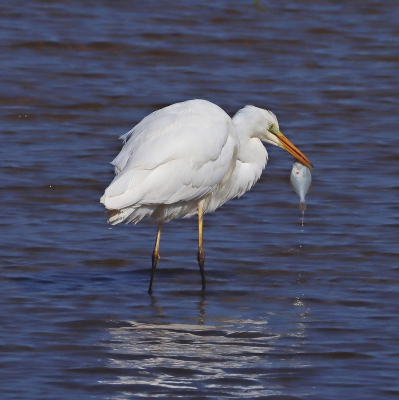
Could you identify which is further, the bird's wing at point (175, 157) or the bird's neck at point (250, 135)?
the bird's neck at point (250, 135)

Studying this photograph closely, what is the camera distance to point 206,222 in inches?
340

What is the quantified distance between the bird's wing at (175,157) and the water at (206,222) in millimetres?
641

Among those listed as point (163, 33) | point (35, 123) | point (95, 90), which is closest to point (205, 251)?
point (35, 123)

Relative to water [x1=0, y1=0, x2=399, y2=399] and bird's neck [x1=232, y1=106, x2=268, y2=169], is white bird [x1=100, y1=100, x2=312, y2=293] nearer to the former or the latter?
bird's neck [x1=232, y1=106, x2=268, y2=169]

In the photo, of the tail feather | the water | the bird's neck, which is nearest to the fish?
the bird's neck

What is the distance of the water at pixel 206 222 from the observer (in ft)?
18.5

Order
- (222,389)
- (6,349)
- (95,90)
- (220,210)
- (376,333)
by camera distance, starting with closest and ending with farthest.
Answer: (222,389) → (6,349) → (376,333) → (220,210) → (95,90)

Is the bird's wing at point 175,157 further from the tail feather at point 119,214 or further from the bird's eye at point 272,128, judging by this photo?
the bird's eye at point 272,128

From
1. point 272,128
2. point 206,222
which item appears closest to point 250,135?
point 272,128

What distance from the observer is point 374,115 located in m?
11.7

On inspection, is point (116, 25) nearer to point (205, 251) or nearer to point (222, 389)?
point (205, 251)

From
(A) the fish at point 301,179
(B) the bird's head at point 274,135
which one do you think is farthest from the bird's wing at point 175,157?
(A) the fish at point 301,179

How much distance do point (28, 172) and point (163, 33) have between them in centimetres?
543

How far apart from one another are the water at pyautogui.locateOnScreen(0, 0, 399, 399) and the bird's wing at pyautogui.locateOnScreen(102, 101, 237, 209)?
25.2 inches
